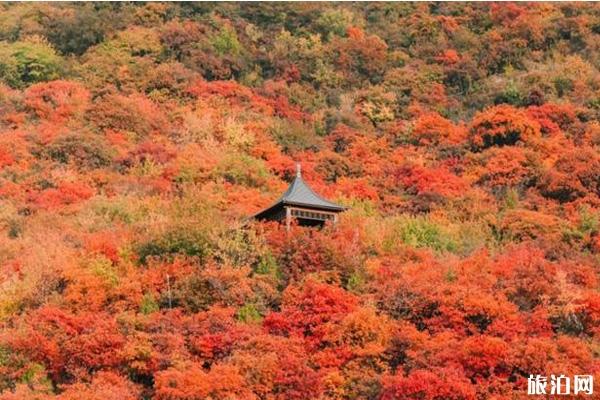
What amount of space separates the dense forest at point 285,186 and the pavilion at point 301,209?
854 mm

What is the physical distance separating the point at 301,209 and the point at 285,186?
1473cm

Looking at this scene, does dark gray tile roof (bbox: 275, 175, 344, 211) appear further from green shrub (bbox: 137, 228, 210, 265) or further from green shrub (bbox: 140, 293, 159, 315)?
green shrub (bbox: 140, 293, 159, 315)

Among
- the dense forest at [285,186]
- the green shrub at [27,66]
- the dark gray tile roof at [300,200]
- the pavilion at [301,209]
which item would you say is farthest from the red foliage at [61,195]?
the green shrub at [27,66]

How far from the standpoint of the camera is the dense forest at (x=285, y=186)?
3719 centimetres

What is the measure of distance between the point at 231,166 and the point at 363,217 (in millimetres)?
10131

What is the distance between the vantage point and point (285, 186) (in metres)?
62.0

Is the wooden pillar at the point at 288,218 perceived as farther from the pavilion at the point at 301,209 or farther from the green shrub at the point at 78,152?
the green shrub at the point at 78,152

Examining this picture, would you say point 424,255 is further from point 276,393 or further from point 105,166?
point 105,166

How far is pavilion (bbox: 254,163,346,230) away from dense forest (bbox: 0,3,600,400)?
0.85m

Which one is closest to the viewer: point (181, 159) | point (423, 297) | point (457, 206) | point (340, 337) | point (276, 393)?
point (276, 393)

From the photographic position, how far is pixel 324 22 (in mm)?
91438

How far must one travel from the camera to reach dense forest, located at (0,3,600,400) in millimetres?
37188

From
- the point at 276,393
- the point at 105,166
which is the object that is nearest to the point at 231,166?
the point at 105,166

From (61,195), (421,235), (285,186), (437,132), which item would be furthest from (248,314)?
(437,132)
